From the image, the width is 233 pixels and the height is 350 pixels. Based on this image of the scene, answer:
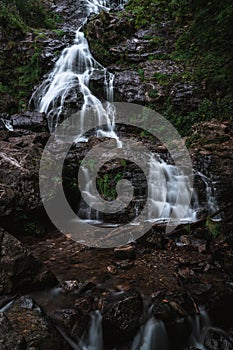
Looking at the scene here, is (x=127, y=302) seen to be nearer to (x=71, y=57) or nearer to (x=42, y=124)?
(x=42, y=124)

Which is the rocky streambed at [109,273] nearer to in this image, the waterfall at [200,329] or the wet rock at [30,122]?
the waterfall at [200,329]

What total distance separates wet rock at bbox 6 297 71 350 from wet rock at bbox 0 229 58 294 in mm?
356

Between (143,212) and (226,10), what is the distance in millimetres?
4491

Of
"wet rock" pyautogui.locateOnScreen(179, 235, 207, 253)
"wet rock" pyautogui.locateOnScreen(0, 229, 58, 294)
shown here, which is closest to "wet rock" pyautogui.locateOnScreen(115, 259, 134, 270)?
"wet rock" pyautogui.locateOnScreen(0, 229, 58, 294)

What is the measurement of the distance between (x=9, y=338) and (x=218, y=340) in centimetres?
228

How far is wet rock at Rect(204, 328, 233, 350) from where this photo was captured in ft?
10.1

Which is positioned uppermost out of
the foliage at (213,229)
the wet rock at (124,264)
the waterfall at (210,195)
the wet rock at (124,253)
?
the waterfall at (210,195)

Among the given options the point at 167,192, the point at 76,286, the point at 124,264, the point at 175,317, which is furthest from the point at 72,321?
the point at 167,192

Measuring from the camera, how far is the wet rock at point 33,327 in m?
Answer: 2.54

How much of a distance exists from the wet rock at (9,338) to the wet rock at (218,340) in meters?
2.05

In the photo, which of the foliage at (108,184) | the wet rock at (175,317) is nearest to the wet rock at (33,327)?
the wet rock at (175,317)

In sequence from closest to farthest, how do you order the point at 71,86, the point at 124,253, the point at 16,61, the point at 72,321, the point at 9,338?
the point at 9,338, the point at 72,321, the point at 124,253, the point at 71,86, the point at 16,61

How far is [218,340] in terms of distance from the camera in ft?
10.3

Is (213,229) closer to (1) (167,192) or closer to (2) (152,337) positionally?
(1) (167,192)
